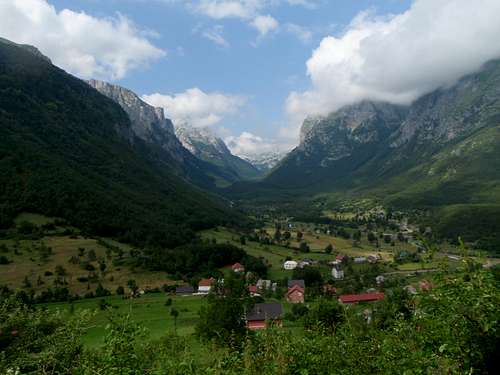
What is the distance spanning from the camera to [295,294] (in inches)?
3782

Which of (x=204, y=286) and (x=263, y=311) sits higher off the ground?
(x=263, y=311)

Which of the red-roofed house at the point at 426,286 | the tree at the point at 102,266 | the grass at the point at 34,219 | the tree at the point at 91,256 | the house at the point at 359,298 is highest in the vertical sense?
the grass at the point at 34,219

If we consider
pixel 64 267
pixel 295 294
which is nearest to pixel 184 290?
pixel 295 294

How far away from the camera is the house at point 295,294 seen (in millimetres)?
94938

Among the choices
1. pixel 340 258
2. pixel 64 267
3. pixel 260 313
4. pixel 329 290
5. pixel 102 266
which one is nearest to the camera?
pixel 260 313

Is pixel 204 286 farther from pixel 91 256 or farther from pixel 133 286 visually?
pixel 91 256

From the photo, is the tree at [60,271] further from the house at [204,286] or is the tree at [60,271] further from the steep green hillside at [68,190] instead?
the house at [204,286]

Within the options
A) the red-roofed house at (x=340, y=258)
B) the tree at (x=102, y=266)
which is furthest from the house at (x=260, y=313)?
the red-roofed house at (x=340, y=258)

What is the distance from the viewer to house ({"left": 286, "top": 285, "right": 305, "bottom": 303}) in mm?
94938

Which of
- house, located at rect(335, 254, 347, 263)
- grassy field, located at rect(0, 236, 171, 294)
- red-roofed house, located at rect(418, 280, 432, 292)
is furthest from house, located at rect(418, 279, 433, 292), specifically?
house, located at rect(335, 254, 347, 263)

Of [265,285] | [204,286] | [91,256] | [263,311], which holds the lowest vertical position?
[265,285]

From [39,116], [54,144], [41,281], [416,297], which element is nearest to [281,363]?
[416,297]

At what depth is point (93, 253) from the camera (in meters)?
109

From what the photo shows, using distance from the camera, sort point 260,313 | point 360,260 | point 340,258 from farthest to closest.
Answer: point 340,258, point 360,260, point 260,313
